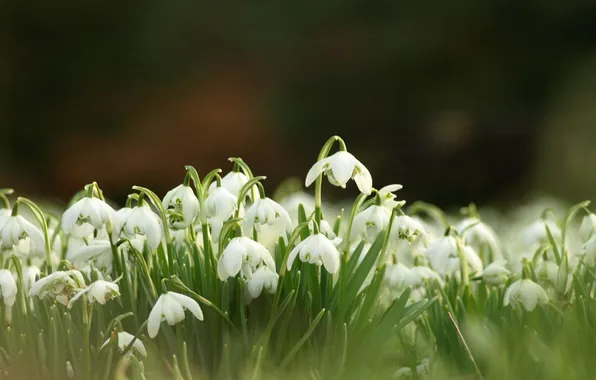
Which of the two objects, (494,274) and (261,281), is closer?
(261,281)

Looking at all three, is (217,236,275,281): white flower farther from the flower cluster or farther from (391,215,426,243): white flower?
(391,215,426,243): white flower

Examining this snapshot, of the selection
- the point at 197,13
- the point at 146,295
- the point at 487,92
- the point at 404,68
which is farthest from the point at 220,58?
the point at 146,295

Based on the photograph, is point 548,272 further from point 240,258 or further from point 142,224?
point 142,224

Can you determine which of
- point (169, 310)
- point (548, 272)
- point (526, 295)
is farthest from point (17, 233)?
point (548, 272)

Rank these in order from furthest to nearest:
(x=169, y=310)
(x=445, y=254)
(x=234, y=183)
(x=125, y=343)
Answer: (x=445, y=254) → (x=234, y=183) → (x=125, y=343) → (x=169, y=310)

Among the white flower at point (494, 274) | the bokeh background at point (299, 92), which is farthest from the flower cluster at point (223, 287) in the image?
the bokeh background at point (299, 92)

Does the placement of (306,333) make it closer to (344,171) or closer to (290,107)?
(344,171)

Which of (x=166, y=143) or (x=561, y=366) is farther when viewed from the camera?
(x=166, y=143)

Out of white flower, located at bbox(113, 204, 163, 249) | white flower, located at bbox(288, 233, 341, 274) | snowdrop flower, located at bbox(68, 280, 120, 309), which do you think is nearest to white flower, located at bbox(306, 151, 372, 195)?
white flower, located at bbox(288, 233, 341, 274)
